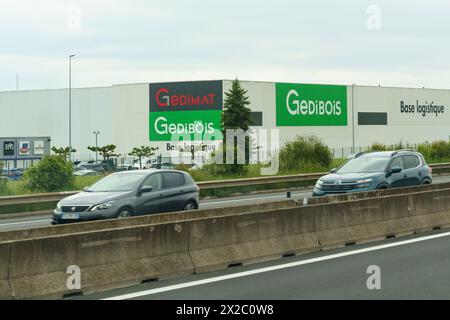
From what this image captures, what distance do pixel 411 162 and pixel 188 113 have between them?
2395 inches

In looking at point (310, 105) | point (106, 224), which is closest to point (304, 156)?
point (106, 224)

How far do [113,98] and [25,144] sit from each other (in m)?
26.9

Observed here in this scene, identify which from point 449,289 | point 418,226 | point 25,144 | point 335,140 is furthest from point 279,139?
point 449,289

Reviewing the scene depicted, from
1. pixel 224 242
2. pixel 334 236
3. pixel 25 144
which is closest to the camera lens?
pixel 224 242

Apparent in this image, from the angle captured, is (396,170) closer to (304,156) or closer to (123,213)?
(123,213)

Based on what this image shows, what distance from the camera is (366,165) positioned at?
21.2 meters

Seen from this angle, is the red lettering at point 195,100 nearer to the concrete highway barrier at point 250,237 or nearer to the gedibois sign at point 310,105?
the gedibois sign at point 310,105

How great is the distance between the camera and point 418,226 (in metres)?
16.1

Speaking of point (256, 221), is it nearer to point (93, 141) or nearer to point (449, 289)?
point (449, 289)

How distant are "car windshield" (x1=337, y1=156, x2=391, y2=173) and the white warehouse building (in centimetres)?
5449

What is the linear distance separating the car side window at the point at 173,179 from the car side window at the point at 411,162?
7.63 m

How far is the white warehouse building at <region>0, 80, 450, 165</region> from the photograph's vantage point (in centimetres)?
8225

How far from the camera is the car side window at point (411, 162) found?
22.0 m
